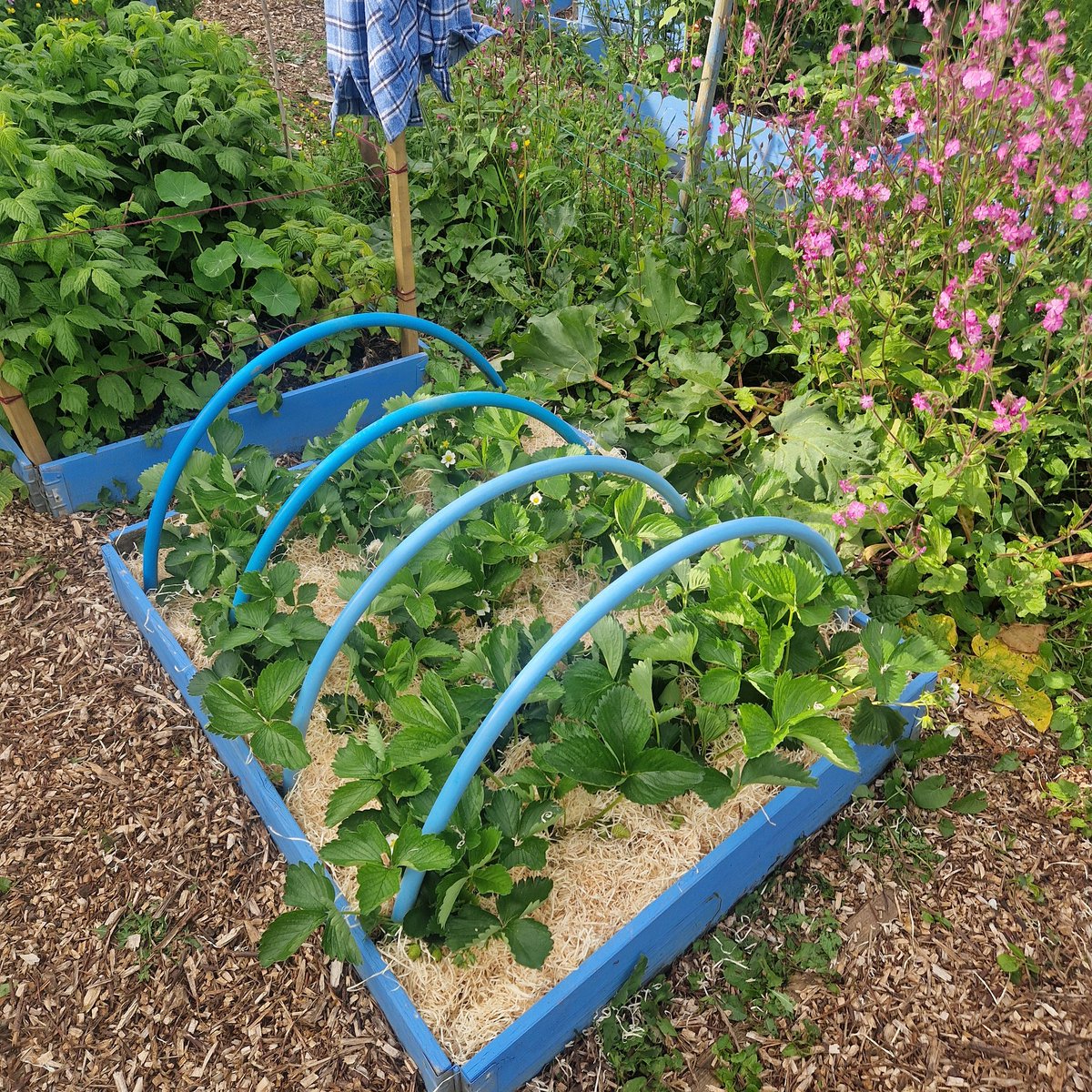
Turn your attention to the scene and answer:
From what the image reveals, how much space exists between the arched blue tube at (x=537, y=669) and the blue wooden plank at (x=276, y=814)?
13 cm

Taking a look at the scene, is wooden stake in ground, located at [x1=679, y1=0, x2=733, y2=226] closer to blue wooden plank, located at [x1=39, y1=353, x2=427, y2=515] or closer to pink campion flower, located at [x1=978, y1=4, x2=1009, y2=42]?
pink campion flower, located at [x1=978, y1=4, x2=1009, y2=42]

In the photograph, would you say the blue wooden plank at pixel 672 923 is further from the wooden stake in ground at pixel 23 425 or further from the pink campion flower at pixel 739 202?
the wooden stake in ground at pixel 23 425

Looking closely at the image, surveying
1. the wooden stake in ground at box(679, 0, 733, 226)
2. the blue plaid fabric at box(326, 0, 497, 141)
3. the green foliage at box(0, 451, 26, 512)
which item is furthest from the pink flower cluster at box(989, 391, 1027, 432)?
→ the green foliage at box(0, 451, 26, 512)

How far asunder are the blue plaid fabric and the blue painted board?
185 cm

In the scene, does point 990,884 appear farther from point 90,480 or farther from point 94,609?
point 90,480

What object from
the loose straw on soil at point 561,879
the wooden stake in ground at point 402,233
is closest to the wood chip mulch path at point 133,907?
the loose straw on soil at point 561,879

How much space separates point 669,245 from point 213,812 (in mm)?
2640

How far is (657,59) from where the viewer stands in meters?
4.46

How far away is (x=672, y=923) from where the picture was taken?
1.84 metres

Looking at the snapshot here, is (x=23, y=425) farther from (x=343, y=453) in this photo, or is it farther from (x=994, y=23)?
(x=994, y=23)

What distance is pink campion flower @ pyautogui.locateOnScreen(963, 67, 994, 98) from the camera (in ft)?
6.46

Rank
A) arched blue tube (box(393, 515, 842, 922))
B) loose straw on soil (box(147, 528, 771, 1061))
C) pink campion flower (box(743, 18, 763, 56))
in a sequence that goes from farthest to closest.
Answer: pink campion flower (box(743, 18, 763, 56)), loose straw on soil (box(147, 528, 771, 1061)), arched blue tube (box(393, 515, 842, 922))

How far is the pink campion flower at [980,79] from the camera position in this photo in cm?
197

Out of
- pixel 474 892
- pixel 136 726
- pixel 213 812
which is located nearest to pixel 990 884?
pixel 474 892
